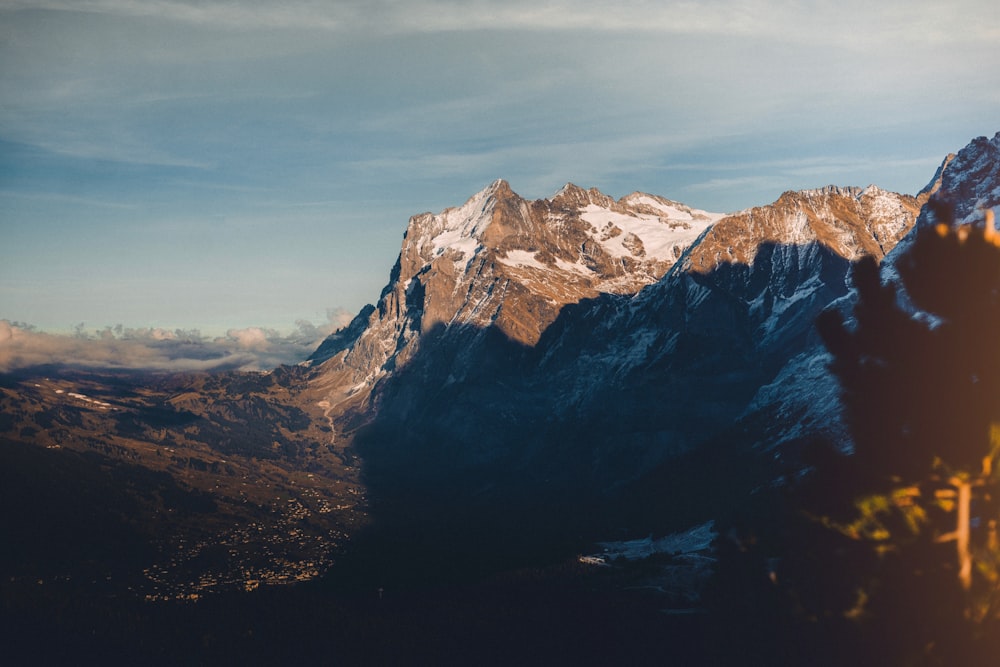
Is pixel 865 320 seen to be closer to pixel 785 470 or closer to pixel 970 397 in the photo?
pixel 970 397

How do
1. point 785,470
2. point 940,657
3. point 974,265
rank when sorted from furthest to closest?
point 785,470
point 940,657
point 974,265

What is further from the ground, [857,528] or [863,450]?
[863,450]

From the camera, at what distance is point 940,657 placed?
119 ft

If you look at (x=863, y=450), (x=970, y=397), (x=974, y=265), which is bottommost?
(x=863, y=450)

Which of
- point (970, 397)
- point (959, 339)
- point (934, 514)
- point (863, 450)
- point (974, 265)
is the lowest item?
point (934, 514)

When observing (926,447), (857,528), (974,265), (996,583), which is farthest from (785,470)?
(974,265)

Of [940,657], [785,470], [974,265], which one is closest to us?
[974,265]

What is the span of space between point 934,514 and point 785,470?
5927 mm

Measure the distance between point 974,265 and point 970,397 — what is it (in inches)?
188

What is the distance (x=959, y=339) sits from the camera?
34625mm

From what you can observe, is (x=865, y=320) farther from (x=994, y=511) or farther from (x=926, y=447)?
(x=994, y=511)

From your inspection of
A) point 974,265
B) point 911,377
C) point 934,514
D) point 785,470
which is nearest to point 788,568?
point 785,470

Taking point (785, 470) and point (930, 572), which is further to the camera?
point (785, 470)

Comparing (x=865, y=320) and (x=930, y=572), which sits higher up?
(x=865, y=320)
